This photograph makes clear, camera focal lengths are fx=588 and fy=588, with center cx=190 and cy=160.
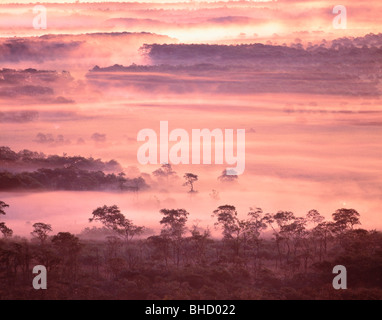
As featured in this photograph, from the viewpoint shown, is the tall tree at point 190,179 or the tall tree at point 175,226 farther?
the tall tree at point 190,179

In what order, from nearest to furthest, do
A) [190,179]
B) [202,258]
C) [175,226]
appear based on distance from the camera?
[202,258], [175,226], [190,179]

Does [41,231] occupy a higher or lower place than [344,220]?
lower

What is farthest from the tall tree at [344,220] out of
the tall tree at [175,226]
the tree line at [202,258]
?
the tall tree at [175,226]

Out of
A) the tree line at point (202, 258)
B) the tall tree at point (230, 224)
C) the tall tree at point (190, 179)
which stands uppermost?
the tall tree at point (190, 179)

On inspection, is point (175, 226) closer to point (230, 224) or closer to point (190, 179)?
point (230, 224)

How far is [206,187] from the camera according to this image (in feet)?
214

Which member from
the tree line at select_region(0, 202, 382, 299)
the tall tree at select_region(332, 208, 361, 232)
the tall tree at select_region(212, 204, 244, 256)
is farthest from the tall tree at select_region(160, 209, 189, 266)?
the tall tree at select_region(332, 208, 361, 232)

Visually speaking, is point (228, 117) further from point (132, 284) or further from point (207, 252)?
point (132, 284)

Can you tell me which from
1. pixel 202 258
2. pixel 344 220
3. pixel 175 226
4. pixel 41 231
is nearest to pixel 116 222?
pixel 175 226

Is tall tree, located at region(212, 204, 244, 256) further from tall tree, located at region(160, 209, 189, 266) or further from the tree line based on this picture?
tall tree, located at region(160, 209, 189, 266)

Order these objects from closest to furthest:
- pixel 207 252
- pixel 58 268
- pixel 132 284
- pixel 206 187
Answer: pixel 132 284 → pixel 58 268 → pixel 207 252 → pixel 206 187

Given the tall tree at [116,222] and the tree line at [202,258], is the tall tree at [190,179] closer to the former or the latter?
the tree line at [202,258]

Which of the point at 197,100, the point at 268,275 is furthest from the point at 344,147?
the point at 268,275

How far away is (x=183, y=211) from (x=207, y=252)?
6173 mm
